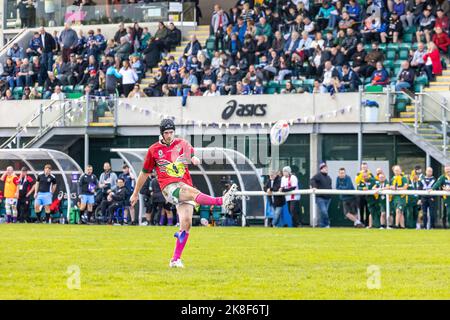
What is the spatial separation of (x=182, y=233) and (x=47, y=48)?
31.5 metres

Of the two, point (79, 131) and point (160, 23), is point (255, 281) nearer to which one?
point (79, 131)

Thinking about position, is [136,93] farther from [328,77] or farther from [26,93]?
[328,77]

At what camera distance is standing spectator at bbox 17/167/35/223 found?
133ft

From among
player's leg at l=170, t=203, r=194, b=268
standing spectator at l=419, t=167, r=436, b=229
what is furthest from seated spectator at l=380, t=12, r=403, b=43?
player's leg at l=170, t=203, r=194, b=268

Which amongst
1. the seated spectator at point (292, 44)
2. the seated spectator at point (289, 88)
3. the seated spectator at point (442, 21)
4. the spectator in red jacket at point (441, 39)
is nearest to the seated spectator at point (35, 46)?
the seated spectator at point (292, 44)

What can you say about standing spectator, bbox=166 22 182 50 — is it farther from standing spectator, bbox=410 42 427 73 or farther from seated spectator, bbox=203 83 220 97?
standing spectator, bbox=410 42 427 73

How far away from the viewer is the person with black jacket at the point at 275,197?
3647 cm

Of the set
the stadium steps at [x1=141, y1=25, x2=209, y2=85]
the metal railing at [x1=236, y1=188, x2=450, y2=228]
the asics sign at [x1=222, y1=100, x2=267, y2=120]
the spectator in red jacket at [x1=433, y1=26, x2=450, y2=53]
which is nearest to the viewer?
the metal railing at [x1=236, y1=188, x2=450, y2=228]

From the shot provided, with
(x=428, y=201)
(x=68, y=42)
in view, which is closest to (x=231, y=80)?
(x=68, y=42)

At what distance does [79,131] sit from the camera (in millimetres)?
42438

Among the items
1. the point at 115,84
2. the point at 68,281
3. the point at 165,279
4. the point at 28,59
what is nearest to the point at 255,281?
Answer: the point at 165,279

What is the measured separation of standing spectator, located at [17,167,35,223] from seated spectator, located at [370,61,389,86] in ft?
37.2

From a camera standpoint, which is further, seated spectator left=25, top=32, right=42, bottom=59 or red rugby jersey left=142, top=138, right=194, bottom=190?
seated spectator left=25, top=32, right=42, bottom=59

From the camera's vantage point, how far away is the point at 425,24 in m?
39.9
